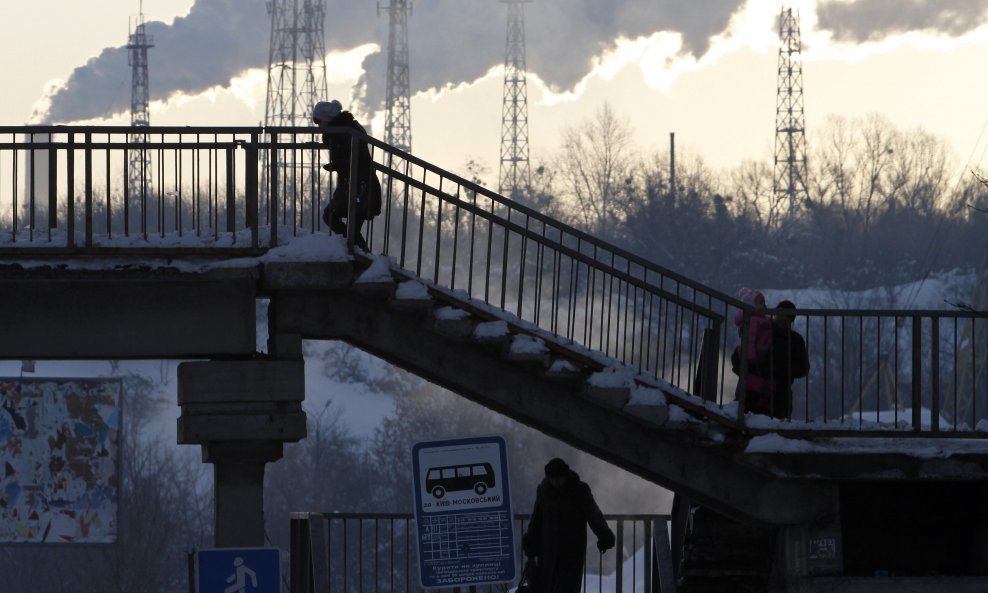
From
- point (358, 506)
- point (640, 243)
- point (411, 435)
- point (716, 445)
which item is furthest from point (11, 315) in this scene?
point (640, 243)

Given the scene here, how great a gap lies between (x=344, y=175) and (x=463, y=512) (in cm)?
589

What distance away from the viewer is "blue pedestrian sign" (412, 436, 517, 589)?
11500 mm

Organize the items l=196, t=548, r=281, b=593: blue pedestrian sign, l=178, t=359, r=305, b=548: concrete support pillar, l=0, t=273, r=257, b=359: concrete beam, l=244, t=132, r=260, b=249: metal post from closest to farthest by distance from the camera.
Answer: l=196, t=548, r=281, b=593: blue pedestrian sign → l=244, t=132, r=260, b=249: metal post → l=178, t=359, r=305, b=548: concrete support pillar → l=0, t=273, r=257, b=359: concrete beam

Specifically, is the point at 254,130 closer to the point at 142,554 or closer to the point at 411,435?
the point at 142,554

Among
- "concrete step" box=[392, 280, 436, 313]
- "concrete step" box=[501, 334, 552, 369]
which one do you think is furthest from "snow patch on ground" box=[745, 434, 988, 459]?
"concrete step" box=[392, 280, 436, 313]

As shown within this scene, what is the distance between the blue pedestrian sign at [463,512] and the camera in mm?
11500

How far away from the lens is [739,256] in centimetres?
11300

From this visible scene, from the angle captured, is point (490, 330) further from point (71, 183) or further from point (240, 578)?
point (240, 578)

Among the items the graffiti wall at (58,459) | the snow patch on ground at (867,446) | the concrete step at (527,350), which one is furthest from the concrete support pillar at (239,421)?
the graffiti wall at (58,459)

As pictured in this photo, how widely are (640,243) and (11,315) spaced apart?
96081mm

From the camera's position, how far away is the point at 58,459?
64125mm

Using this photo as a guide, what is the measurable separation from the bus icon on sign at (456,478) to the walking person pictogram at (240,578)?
129 cm

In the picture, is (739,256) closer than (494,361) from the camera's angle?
No

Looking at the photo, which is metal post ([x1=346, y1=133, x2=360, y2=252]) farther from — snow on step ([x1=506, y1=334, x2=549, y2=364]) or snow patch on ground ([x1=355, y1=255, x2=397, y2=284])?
snow on step ([x1=506, y1=334, x2=549, y2=364])
